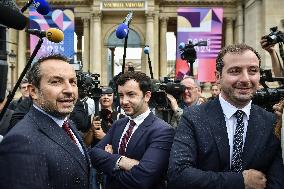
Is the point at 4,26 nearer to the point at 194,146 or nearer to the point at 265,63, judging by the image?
the point at 194,146

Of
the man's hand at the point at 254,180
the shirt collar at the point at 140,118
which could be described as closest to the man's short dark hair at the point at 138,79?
the shirt collar at the point at 140,118

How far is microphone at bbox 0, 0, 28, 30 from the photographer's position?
211 cm

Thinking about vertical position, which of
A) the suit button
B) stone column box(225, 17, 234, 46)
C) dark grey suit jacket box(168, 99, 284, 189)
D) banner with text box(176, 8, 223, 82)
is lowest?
the suit button

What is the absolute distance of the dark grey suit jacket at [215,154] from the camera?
306 centimetres

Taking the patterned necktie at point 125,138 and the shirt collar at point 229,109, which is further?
the patterned necktie at point 125,138

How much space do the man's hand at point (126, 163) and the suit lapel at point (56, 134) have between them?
3.13 ft

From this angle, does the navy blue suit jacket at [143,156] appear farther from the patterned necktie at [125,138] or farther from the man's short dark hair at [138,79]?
the man's short dark hair at [138,79]

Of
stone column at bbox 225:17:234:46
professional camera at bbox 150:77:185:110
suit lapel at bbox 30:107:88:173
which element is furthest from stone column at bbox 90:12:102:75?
suit lapel at bbox 30:107:88:173

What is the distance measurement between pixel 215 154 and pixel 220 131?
165 millimetres

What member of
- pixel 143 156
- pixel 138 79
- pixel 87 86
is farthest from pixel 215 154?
pixel 87 86

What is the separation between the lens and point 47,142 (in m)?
2.82

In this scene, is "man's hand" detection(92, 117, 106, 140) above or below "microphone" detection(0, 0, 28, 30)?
below

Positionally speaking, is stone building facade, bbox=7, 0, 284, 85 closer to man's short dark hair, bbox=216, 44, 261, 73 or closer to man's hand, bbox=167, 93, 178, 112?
man's hand, bbox=167, 93, 178, 112

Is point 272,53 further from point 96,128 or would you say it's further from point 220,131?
point 96,128
